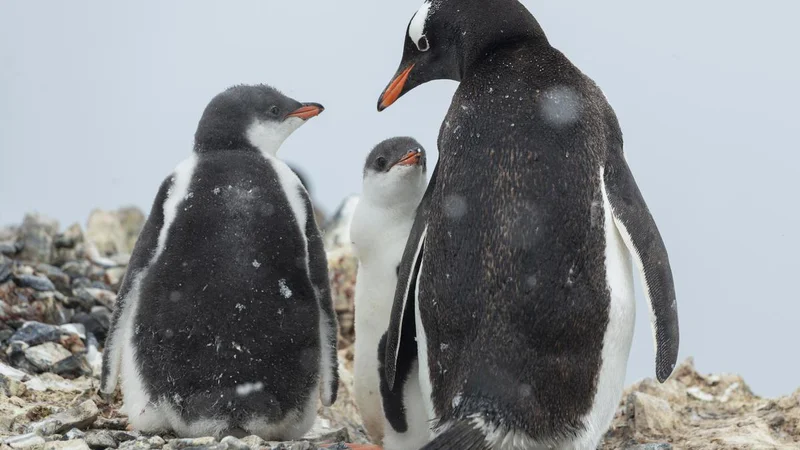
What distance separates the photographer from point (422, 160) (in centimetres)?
497

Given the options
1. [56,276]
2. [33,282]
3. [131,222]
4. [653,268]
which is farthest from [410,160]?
[131,222]

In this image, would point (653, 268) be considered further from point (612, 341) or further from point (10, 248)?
point (10, 248)

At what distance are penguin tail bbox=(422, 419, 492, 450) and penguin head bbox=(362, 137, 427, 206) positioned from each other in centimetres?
155


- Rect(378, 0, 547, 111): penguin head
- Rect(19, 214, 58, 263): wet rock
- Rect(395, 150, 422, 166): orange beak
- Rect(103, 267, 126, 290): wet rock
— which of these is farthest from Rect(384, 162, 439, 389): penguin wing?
Rect(19, 214, 58, 263): wet rock

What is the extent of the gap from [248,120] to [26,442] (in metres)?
1.66

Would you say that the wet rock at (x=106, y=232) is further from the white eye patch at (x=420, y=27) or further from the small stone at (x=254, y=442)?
the small stone at (x=254, y=442)

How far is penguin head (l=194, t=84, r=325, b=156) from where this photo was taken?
15.3ft

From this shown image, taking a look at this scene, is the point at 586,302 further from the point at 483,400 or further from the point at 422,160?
the point at 422,160

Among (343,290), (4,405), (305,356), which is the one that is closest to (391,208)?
(305,356)

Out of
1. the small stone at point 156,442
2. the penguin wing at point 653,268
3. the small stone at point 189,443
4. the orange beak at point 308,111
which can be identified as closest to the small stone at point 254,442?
the small stone at point 189,443

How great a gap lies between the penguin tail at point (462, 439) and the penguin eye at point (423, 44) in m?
1.70

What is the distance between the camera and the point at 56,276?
7.03 m

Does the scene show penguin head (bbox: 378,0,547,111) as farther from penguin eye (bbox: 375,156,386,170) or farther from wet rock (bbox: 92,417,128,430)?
wet rock (bbox: 92,417,128,430)

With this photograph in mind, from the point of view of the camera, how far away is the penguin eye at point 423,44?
452 cm
